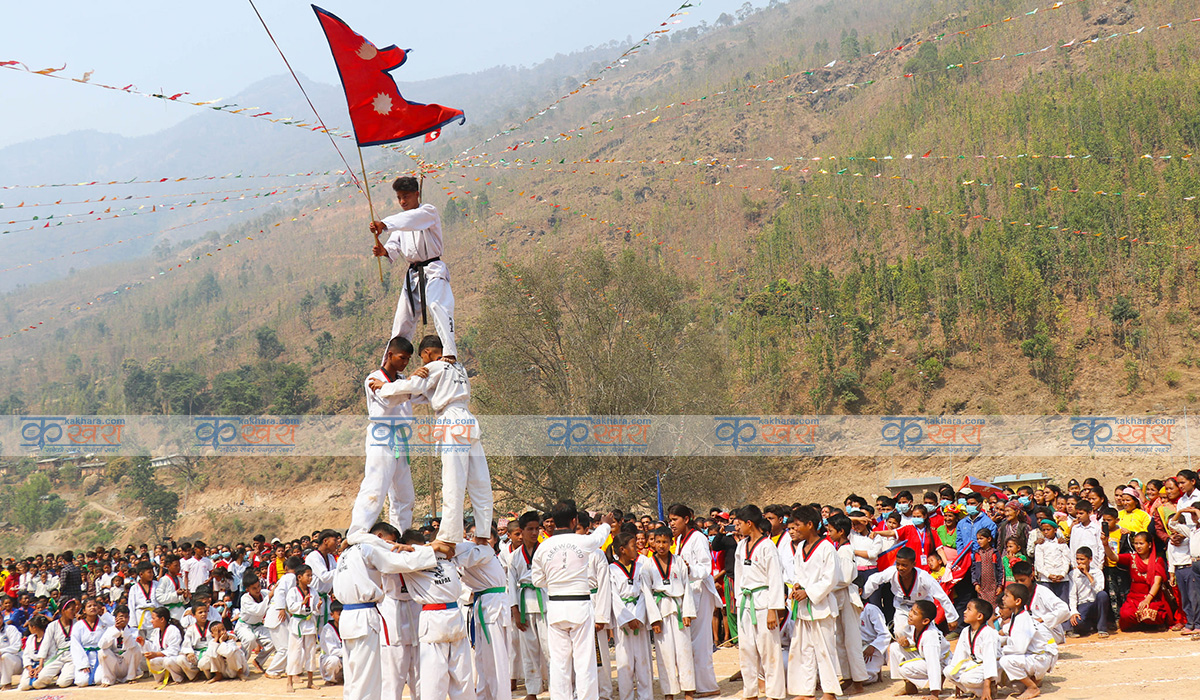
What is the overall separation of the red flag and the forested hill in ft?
14.6

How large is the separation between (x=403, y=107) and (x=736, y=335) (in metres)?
31.1

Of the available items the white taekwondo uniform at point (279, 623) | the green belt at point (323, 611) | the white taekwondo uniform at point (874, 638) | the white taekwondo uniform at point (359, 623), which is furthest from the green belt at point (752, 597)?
the white taekwondo uniform at point (279, 623)

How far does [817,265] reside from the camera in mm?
43375

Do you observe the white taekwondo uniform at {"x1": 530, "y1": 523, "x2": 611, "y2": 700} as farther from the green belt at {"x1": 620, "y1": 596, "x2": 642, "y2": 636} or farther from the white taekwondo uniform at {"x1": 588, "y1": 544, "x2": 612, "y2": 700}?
the green belt at {"x1": 620, "y1": 596, "x2": 642, "y2": 636}

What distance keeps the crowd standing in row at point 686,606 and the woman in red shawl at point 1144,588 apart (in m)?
0.03

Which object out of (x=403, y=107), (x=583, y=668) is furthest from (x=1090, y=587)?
(x=403, y=107)

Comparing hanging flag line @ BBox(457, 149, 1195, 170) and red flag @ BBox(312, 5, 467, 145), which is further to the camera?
hanging flag line @ BBox(457, 149, 1195, 170)

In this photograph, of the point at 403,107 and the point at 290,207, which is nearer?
the point at 403,107

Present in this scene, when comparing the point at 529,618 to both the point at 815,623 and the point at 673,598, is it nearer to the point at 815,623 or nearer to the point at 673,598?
the point at 673,598

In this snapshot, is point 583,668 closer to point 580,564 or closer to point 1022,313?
point 580,564

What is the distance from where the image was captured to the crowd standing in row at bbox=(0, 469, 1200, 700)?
7.44m

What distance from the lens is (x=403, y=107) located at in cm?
781

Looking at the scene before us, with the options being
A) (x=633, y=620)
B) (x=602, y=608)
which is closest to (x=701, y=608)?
(x=633, y=620)

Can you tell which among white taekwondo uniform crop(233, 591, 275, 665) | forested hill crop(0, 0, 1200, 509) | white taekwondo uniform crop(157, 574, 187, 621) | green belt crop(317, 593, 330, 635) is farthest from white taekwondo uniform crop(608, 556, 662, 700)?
white taekwondo uniform crop(157, 574, 187, 621)
